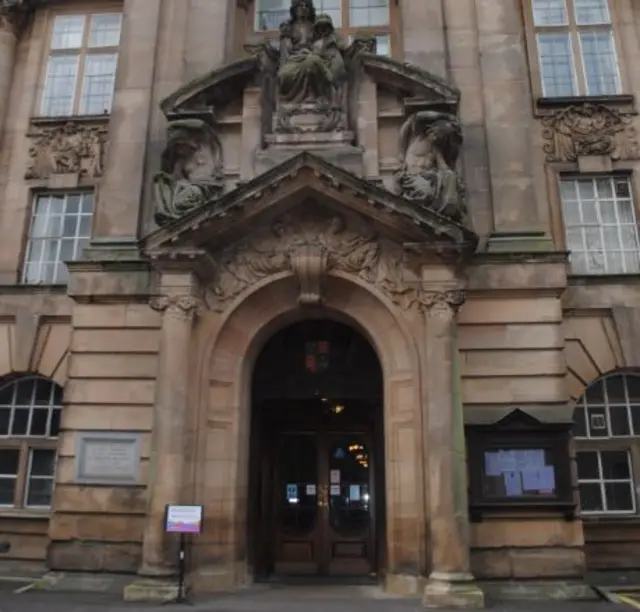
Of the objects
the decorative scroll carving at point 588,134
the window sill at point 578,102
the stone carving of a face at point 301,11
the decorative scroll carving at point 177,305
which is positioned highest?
the stone carving of a face at point 301,11

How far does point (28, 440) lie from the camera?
47.3 feet

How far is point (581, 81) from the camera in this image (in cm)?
1530

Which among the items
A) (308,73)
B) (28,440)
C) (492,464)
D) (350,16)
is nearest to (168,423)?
(28,440)

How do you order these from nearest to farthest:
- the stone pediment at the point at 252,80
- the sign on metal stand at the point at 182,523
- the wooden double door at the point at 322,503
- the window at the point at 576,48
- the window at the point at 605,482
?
the sign on metal stand at the point at 182,523, the stone pediment at the point at 252,80, the window at the point at 605,482, the wooden double door at the point at 322,503, the window at the point at 576,48

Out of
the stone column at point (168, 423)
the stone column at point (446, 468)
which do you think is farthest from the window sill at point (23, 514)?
the stone column at point (446, 468)

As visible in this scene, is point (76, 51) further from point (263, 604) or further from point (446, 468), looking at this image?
point (263, 604)

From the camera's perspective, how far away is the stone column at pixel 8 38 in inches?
642

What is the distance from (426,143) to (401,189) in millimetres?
1147

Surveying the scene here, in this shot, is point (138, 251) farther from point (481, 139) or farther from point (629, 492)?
point (629, 492)

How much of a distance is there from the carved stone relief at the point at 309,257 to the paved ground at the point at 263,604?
4.90 meters

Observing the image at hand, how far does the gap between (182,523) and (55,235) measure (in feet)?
26.5

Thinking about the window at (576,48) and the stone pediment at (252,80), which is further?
the window at (576,48)

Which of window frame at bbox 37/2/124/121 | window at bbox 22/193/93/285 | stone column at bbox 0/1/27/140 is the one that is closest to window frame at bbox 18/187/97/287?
window at bbox 22/193/93/285

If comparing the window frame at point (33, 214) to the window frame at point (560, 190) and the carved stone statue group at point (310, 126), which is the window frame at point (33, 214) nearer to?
the carved stone statue group at point (310, 126)
